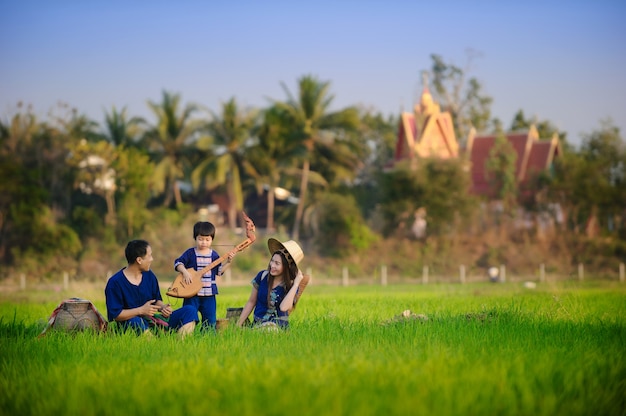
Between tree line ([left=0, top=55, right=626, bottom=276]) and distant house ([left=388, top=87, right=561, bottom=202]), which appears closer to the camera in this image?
tree line ([left=0, top=55, right=626, bottom=276])

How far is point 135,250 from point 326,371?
313cm

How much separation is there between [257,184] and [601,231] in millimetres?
15598

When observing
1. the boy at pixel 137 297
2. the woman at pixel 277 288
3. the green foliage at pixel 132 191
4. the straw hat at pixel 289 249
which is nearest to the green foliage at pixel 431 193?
the green foliage at pixel 132 191

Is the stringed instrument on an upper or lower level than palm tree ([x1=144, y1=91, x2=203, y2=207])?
lower

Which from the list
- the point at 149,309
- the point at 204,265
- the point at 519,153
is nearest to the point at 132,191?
the point at 519,153

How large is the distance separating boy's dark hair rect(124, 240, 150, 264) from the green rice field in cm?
76

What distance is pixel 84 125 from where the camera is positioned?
1542 inches

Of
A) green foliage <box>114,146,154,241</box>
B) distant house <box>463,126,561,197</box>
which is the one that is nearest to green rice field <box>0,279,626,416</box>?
green foliage <box>114,146,154,241</box>

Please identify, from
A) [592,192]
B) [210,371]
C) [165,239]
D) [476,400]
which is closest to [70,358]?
[210,371]

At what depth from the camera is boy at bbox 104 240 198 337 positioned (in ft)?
28.1

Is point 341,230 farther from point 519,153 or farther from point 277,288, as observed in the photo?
point 277,288

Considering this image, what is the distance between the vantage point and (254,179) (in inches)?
1598

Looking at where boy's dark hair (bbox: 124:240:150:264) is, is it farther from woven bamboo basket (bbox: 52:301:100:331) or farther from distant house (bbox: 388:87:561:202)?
distant house (bbox: 388:87:561:202)

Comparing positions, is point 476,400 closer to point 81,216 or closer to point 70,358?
point 70,358
